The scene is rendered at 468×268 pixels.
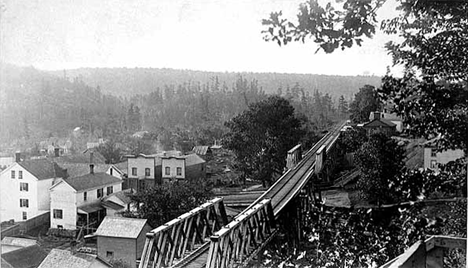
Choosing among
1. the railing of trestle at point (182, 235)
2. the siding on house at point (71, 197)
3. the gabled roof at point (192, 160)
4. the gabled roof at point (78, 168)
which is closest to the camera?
the railing of trestle at point (182, 235)

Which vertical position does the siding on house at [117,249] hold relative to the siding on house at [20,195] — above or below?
below

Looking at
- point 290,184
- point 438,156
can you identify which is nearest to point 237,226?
point 290,184

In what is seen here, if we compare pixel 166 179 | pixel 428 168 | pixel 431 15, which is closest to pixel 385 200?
pixel 428 168

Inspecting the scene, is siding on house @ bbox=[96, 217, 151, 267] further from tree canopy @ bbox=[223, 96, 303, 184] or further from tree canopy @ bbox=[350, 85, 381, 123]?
tree canopy @ bbox=[350, 85, 381, 123]

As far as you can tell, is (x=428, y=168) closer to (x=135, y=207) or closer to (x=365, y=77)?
(x=365, y=77)

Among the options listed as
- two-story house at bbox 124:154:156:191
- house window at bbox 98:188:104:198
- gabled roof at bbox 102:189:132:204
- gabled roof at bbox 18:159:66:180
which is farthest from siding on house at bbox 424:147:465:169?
A: gabled roof at bbox 18:159:66:180

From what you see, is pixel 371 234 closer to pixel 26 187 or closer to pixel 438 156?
pixel 438 156

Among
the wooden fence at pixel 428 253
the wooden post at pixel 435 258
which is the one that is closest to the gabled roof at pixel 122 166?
the wooden fence at pixel 428 253

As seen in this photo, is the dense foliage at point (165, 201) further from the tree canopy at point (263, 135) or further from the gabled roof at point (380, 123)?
the gabled roof at point (380, 123)

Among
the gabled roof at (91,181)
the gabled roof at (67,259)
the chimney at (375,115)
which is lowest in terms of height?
the gabled roof at (67,259)
